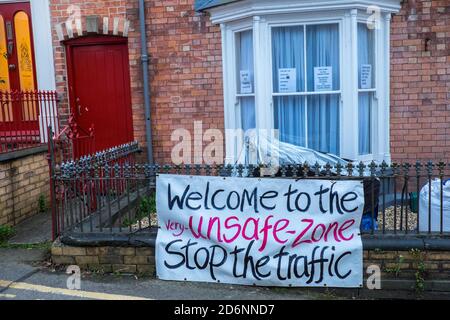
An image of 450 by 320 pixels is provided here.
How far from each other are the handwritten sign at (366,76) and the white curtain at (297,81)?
0.80m

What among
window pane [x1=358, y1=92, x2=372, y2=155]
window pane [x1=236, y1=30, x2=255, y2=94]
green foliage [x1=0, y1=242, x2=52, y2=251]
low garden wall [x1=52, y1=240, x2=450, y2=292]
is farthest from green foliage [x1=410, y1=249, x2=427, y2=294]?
green foliage [x1=0, y1=242, x2=52, y2=251]

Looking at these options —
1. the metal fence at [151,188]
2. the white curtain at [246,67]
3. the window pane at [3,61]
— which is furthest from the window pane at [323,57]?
the window pane at [3,61]

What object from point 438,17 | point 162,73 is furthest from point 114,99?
point 438,17

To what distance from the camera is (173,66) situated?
7.03 metres

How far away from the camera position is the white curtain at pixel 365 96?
6.36 m

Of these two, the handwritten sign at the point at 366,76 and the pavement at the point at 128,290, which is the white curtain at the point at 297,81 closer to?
the handwritten sign at the point at 366,76

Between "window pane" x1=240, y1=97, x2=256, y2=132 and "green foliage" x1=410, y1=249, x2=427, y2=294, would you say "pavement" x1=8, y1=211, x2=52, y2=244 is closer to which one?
"window pane" x1=240, y1=97, x2=256, y2=132

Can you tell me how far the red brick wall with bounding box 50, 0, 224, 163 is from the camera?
690 centimetres

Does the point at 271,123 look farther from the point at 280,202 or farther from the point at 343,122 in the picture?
the point at 280,202

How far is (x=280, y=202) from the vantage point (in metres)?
4.49

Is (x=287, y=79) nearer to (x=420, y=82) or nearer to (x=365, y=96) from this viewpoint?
(x=365, y=96)

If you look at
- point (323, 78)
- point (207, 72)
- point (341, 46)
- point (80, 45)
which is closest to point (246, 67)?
point (207, 72)

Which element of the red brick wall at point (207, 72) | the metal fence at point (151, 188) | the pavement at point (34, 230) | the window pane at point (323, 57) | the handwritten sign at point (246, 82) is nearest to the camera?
the metal fence at point (151, 188)

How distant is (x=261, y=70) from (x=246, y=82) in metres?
0.45
